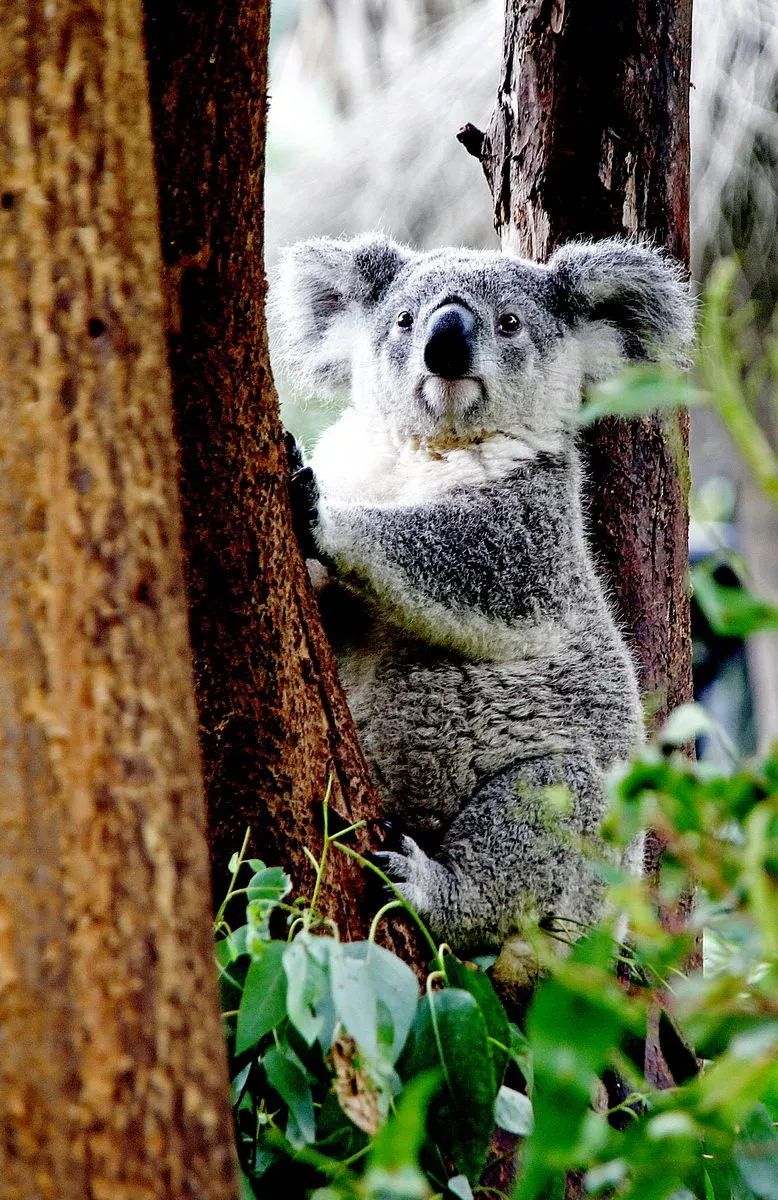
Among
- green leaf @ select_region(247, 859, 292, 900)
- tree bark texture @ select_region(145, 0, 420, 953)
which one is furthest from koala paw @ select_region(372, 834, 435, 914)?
green leaf @ select_region(247, 859, 292, 900)

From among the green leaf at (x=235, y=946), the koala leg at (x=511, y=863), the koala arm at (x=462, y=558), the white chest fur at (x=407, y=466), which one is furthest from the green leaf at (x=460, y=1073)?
the white chest fur at (x=407, y=466)

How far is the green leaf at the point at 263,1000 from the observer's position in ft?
5.14

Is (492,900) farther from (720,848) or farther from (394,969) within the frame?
(720,848)

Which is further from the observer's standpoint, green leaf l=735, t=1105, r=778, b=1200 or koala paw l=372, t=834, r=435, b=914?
koala paw l=372, t=834, r=435, b=914

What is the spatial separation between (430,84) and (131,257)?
5.37 meters

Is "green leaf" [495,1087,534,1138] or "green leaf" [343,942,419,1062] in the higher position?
"green leaf" [343,942,419,1062]

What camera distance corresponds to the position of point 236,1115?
1780 millimetres

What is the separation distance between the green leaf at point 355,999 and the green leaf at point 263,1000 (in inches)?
3.3

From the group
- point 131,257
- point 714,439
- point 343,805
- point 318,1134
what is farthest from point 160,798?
point 714,439

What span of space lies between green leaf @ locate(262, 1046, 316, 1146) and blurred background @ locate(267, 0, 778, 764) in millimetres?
2796

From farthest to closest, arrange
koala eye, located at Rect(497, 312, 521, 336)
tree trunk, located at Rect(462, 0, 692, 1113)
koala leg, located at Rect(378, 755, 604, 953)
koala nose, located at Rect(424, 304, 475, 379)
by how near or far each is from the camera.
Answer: tree trunk, located at Rect(462, 0, 692, 1113) < koala eye, located at Rect(497, 312, 521, 336) < koala nose, located at Rect(424, 304, 475, 379) < koala leg, located at Rect(378, 755, 604, 953)

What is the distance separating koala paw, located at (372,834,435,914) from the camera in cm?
223

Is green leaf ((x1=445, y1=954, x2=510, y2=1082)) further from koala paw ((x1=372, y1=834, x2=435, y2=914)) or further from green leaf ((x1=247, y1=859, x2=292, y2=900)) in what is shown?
koala paw ((x1=372, y1=834, x2=435, y2=914))

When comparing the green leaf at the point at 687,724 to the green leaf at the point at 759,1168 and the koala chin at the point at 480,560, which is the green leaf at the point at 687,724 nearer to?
the green leaf at the point at 759,1168
